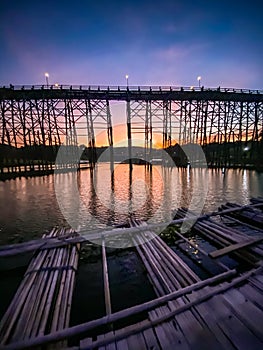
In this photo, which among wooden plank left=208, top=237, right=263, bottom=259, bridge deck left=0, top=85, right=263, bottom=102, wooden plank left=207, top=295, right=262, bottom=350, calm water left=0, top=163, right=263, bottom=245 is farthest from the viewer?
bridge deck left=0, top=85, right=263, bottom=102

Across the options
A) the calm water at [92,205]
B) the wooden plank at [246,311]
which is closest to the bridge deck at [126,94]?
the calm water at [92,205]

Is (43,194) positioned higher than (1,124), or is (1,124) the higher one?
(1,124)

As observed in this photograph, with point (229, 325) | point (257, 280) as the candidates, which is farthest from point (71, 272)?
point (257, 280)

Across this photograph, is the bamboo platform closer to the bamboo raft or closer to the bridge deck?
the bamboo raft

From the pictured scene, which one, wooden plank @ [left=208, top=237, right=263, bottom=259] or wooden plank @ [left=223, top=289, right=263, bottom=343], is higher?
wooden plank @ [left=223, top=289, right=263, bottom=343]

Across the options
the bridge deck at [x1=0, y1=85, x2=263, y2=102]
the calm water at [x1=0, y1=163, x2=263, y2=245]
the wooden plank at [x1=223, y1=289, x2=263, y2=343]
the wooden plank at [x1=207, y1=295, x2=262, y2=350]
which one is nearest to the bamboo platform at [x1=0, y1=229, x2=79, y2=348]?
the wooden plank at [x1=207, y1=295, x2=262, y2=350]

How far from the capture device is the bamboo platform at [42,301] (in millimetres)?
3221

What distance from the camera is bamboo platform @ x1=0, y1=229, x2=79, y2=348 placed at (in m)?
3.22

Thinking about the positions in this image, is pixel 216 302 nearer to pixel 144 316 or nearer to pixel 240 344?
pixel 240 344

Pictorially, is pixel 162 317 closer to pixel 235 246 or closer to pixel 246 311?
pixel 246 311

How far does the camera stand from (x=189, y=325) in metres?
2.92

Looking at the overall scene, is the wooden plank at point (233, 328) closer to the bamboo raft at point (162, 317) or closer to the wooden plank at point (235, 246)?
the bamboo raft at point (162, 317)

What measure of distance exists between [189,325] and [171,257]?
257cm

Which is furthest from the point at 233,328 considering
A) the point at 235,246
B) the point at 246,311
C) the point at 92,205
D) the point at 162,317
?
the point at 92,205
